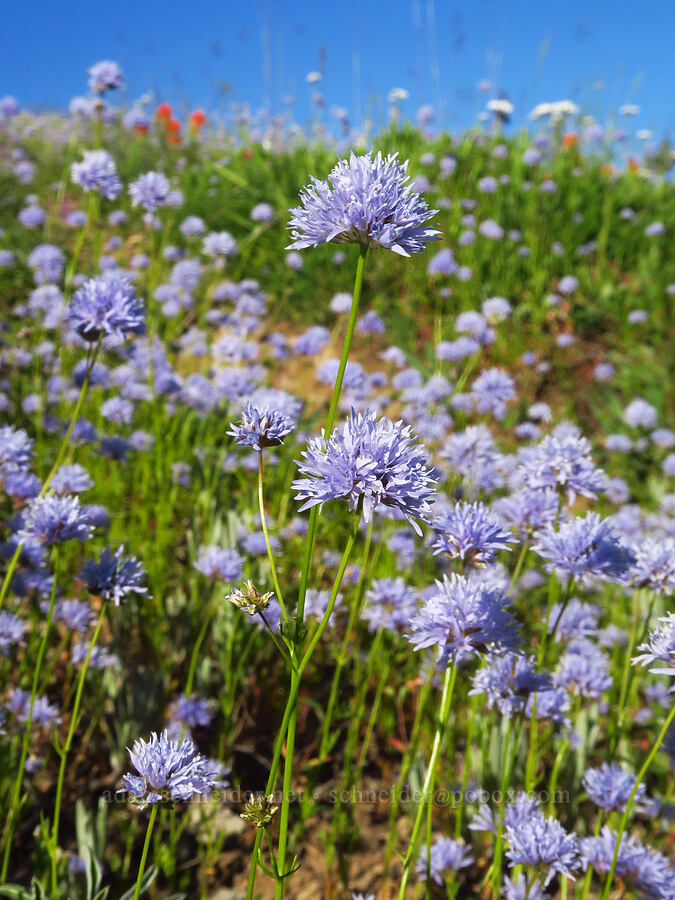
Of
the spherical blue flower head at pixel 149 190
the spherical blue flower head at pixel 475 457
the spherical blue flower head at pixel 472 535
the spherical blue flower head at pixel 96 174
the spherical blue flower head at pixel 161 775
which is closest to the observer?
the spherical blue flower head at pixel 161 775

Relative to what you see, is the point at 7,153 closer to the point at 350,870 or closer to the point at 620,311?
the point at 620,311

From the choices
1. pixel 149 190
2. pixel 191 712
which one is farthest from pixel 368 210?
pixel 149 190

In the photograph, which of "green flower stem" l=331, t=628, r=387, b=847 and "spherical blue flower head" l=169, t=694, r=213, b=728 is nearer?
"green flower stem" l=331, t=628, r=387, b=847

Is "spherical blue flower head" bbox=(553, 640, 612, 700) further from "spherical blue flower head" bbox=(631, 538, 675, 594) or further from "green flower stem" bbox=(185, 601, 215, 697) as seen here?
"green flower stem" bbox=(185, 601, 215, 697)

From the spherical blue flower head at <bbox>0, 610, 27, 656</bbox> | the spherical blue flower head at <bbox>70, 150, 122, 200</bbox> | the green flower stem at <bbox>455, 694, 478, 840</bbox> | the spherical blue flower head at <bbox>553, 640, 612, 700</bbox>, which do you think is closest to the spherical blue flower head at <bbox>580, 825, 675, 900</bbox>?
the green flower stem at <bbox>455, 694, 478, 840</bbox>

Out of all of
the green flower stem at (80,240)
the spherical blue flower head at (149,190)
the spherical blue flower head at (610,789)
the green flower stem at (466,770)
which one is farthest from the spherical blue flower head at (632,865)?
the spherical blue flower head at (149,190)

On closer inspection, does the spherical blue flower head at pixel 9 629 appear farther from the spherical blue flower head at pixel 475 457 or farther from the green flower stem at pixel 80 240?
the spherical blue flower head at pixel 475 457

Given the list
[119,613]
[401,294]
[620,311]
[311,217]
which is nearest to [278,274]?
[401,294]
